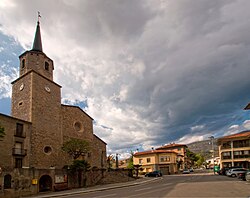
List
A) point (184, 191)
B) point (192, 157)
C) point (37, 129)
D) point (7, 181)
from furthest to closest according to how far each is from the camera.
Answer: point (192, 157) < point (37, 129) < point (7, 181) < point (184, 191)

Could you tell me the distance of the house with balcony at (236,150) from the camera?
6869cm

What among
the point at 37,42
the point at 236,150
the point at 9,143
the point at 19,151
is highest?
the point at 37,42

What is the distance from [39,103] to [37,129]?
443 centimetres

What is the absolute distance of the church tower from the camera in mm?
→ 35594

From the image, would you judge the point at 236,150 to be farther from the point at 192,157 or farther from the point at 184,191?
the point at 192,157

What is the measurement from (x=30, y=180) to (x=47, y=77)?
17772 mm

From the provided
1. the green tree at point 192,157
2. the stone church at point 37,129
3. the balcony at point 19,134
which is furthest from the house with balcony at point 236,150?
the balcony at point 19,134

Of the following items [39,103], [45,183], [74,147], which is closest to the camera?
[45,183]

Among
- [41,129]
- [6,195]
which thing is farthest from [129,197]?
[41,129]

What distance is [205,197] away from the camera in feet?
54.1

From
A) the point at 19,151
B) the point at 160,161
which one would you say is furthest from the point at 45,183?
the point at 160,161

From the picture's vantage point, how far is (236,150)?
7081 centimetres

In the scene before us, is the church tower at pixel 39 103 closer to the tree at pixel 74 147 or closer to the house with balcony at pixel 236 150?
the tree at pixel 74 147

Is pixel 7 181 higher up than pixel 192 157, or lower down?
higher up
